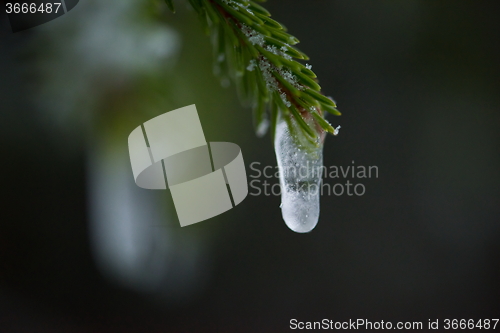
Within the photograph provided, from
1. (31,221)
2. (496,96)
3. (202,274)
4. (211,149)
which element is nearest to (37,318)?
(31,221)

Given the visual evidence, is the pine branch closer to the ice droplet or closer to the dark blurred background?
the ice droplet

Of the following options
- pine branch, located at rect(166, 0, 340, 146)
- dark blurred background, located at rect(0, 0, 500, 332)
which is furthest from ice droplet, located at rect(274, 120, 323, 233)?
dark blurred background, located at rect(0, 0, 500, 332)

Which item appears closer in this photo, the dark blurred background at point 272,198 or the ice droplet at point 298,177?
the ice droplet at point 298,177

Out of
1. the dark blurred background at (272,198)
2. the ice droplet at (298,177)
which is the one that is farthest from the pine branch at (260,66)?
the dark blurred background at (272,198)

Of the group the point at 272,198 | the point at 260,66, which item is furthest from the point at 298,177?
the point at 272,198

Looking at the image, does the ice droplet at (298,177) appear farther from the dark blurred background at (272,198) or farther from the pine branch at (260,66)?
the dark blurred background at (272,198)

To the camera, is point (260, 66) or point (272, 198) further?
point (272, 198)

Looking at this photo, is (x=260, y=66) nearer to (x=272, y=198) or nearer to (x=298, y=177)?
(x=298, y=177)
